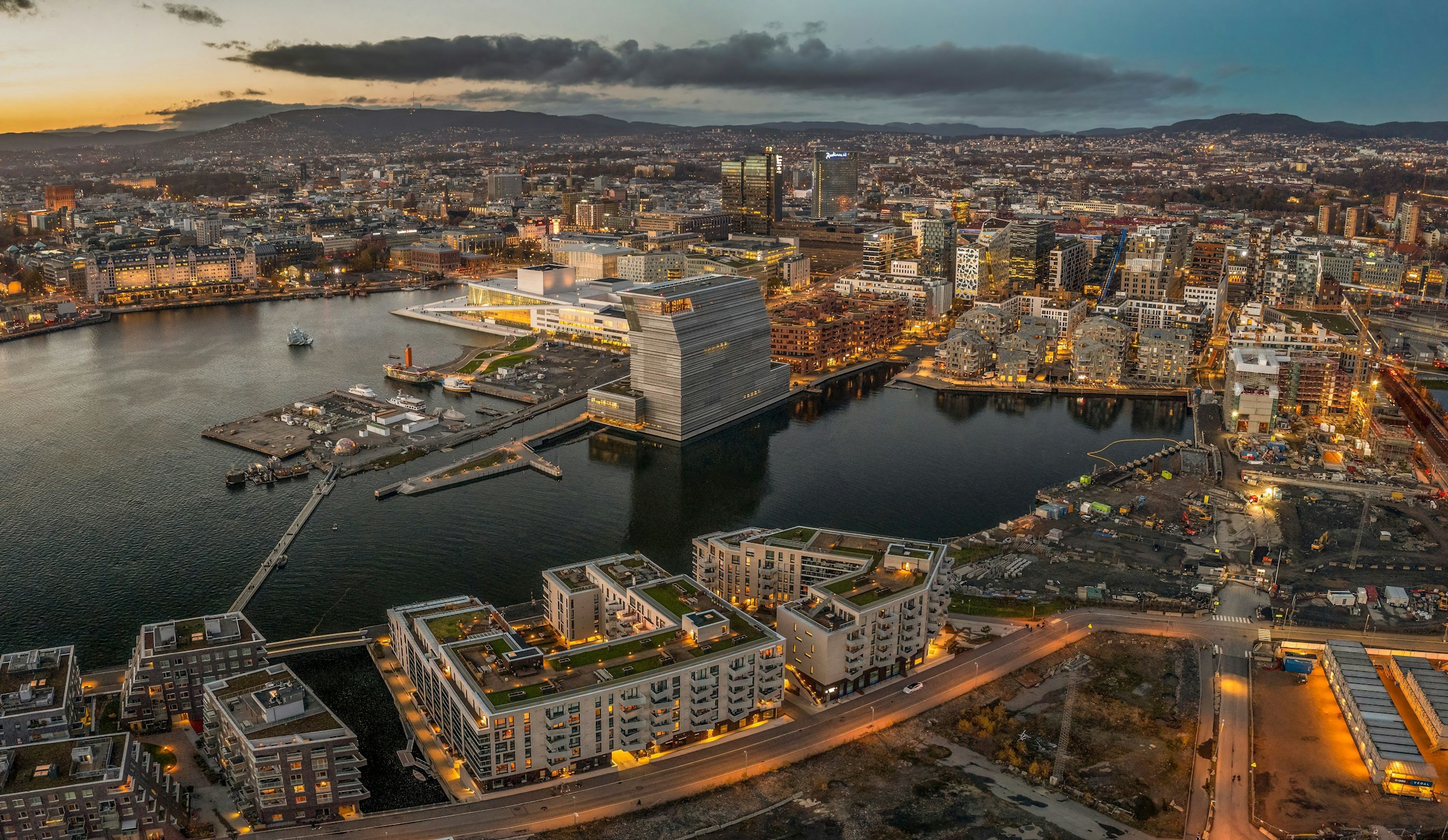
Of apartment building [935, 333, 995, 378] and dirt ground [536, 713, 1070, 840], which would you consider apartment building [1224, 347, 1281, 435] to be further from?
dirt ground [536, 713, 1070, 840]

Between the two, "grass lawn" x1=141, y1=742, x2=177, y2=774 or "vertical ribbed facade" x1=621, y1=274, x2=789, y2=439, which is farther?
"vertical ribbed facade" x1=621, y1=274, x2=789, y2=439

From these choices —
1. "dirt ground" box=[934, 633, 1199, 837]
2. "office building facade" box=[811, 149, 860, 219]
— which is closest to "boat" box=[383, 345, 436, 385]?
"dirt ground" box=[934, 633, 1199, 837]

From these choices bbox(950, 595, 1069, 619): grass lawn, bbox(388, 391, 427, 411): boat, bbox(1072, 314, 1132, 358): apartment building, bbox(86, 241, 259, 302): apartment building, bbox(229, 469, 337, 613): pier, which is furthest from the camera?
bbox(86, 241, 259, 302): apartment building

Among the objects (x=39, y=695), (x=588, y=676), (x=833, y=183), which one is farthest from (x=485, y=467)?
(x=833, y=183)

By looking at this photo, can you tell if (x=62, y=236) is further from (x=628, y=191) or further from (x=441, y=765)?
(x=441, y=765)

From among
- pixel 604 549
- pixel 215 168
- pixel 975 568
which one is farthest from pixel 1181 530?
pixel 215 168

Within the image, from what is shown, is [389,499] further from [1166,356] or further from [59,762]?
[1166,356]
